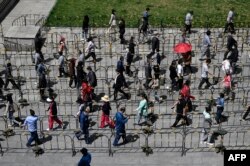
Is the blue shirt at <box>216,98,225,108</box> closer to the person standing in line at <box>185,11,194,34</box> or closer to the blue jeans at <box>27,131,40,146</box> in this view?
the blue jeans at <box>27,131,40,146</box>

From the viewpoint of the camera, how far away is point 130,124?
21328 mm

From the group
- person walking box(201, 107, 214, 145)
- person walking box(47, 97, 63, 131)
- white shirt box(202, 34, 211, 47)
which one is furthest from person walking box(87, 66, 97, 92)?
white shirt box(202, 34, 211, 47)

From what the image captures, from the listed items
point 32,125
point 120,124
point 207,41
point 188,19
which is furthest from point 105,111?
point 188,19

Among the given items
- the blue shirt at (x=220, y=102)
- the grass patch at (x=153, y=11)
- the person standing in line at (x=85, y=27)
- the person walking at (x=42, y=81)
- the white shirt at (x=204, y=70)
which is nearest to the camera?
the blue shirt at (x=220, y=102)

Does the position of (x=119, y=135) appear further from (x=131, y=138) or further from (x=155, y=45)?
(x=155, y=45)

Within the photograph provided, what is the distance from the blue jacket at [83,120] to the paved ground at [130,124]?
86 cm

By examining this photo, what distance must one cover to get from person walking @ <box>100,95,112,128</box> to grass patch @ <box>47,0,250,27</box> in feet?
37.3

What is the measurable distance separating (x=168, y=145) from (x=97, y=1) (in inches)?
681

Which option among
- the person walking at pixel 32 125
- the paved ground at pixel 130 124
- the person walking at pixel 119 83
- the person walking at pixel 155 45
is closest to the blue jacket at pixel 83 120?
the paved ground at pixel 130 124

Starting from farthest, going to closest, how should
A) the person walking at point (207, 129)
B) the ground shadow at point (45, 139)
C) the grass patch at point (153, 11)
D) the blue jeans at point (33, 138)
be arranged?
1. the grass patch at point (153, 11)
2. the ground shadow at point (45, 139)
3. the blue jeans at point (33, 138)
4. the person walking at point (207, 129)

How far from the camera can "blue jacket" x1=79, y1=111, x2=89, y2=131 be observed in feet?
63.4

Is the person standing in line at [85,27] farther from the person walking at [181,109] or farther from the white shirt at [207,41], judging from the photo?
the person walking at [181,109]

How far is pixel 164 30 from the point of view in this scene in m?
30.3

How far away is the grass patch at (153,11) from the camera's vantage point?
31.4m
